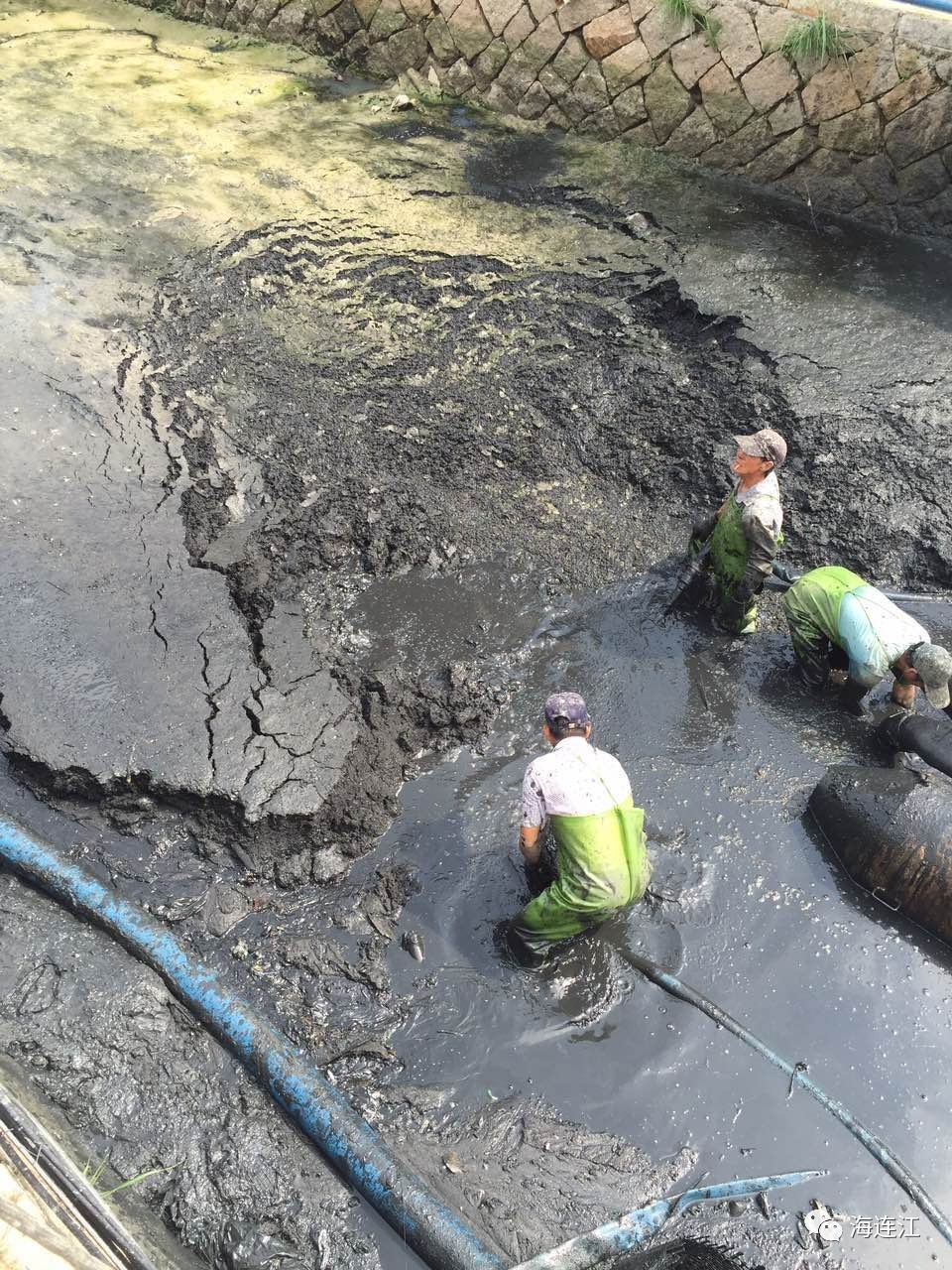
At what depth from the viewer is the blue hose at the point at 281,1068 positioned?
331cm

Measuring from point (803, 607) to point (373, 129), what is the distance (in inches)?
278

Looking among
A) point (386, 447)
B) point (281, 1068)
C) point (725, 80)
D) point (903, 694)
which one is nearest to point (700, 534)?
point (903, 694)

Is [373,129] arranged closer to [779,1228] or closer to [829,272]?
[829,272]

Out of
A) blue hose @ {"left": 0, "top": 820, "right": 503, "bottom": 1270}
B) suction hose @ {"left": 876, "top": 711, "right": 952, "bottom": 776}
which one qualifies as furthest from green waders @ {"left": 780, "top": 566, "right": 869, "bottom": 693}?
blue hose @ {"left": 0, "top": 820, "right": 503, "bottom": 1270}

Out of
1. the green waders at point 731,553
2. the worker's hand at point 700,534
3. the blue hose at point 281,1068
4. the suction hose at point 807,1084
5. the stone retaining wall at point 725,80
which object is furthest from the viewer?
the stone retaining wall at point 725,80

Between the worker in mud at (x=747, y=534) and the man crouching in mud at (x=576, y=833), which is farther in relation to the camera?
the worker in mud at (x=747, y=534)

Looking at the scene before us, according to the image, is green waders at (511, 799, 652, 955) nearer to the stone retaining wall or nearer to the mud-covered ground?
the mud-covered ground

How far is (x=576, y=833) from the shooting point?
13.5 feet

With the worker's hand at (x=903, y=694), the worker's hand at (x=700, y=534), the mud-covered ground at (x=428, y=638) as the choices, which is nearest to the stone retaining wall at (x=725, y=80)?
the mud-covered ground at (x=428, y=638)

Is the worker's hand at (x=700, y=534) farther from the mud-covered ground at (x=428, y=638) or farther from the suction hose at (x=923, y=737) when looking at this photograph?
the suction hose at (x=923, y=737)

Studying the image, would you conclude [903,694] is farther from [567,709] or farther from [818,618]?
[567,709]

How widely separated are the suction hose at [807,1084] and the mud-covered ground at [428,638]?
0.21 feet

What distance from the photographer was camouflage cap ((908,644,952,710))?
4883 millimetres

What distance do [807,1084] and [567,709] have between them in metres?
1.88
